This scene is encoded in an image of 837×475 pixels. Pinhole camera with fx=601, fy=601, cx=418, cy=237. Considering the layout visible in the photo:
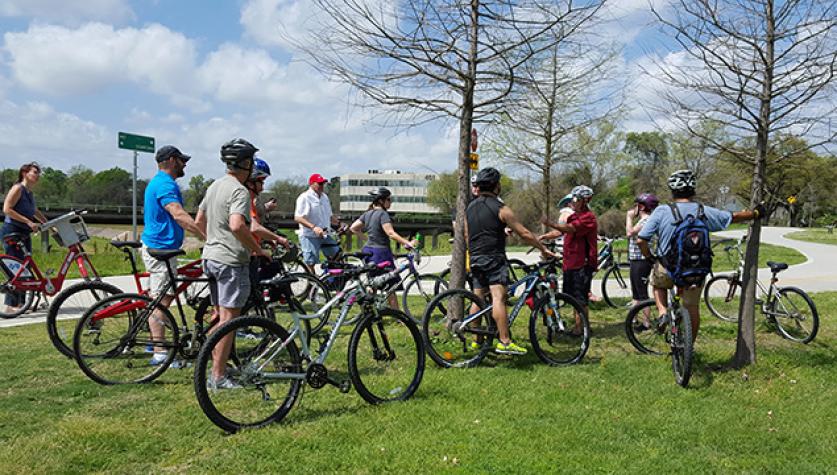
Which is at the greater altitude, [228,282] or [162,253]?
[162,253]

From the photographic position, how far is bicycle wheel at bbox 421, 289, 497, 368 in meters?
5.71

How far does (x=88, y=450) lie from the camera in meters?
3.73

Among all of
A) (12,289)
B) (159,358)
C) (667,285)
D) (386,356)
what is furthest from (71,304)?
(667,285)

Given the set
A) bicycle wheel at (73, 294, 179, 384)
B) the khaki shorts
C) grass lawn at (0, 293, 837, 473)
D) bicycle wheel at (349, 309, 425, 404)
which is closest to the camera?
grass lawn at (0, 293, 837, 473)

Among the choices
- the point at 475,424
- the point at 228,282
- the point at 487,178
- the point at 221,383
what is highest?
the point at 487,178

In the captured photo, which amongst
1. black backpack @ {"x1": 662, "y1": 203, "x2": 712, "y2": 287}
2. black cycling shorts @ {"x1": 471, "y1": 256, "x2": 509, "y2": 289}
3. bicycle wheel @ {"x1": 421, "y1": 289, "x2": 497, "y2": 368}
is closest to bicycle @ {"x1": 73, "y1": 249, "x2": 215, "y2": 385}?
bicycle wheel @ {"x1": 421, "y1": 289, "x2": 497, "y2": 368}

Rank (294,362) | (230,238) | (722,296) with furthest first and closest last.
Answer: (722,296) < (230,238) < (294,362)

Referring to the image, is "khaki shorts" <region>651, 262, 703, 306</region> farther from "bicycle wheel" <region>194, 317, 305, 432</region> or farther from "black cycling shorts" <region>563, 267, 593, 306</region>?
"bicycle wheel" <region>194, 317, 305, 432</region>

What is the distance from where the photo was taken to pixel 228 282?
455 centimetres

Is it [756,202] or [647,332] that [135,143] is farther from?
[756,202]

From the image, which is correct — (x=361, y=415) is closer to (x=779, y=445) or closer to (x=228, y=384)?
(x=228, y=384)

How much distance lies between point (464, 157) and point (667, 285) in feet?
8.25

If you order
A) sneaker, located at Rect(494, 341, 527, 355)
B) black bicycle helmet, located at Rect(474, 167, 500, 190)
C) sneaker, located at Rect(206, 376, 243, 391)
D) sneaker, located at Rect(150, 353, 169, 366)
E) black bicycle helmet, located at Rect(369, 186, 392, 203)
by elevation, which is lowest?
sneaker, located at Rect(150, 353, 169, 366)

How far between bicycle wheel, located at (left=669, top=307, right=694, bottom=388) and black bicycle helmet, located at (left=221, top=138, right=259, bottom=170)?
13.0 ft
